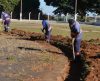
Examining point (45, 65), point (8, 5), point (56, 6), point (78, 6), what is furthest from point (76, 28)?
point (56, 6)

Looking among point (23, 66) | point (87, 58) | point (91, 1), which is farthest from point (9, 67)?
point (91, 1)

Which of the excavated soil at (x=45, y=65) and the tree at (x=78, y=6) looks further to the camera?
the tree at (x=78, y=6)

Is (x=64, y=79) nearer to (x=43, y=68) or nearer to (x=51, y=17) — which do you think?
(x=43, y=68)

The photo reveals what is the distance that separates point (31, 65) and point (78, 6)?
214ft

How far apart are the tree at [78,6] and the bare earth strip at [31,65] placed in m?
57.3

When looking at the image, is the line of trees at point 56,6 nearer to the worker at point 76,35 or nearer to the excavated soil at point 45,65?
the excavated soil at point 45,65

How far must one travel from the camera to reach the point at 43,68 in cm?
1535

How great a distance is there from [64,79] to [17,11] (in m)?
70.3

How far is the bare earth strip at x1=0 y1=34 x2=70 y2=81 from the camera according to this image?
13353 mm

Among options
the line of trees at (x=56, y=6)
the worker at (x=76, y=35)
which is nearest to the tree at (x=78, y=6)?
the line of trees at (x=56, y=6)

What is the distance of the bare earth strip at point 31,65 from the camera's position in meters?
13.4

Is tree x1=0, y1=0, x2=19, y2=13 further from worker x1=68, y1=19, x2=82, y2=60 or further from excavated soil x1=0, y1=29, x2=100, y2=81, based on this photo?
worker x1=68, y1=19, x2=82, y2=60

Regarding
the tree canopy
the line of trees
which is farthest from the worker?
the tree canopy

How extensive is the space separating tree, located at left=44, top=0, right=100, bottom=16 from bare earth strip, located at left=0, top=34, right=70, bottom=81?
57278mm
